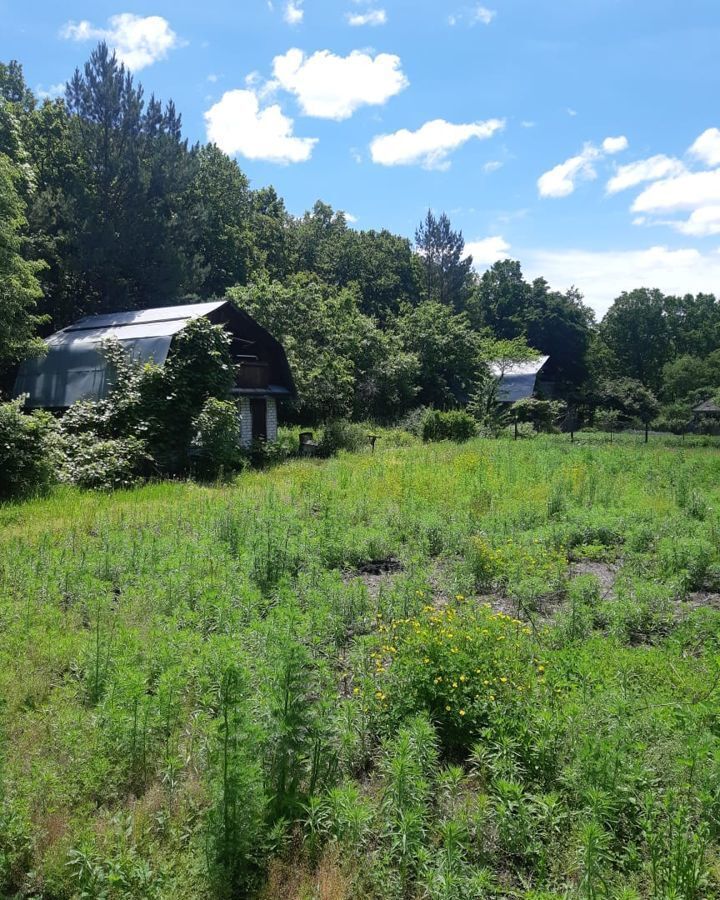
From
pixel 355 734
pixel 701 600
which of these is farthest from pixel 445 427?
pixel 355 734

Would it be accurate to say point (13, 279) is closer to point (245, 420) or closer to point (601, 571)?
point (245, 420)


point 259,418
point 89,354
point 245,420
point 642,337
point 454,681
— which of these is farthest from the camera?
point 642,337

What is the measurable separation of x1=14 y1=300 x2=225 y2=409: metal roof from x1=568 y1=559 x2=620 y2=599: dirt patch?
13.5 m

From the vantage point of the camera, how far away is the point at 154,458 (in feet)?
53.5

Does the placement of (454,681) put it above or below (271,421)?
below

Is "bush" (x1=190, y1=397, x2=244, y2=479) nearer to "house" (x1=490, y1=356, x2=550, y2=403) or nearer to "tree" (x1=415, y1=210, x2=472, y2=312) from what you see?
"house" (x1=490, y1=356, x2=550, y2=403)

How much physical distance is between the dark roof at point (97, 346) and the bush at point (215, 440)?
233 cm

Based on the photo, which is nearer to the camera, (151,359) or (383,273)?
(151,359)

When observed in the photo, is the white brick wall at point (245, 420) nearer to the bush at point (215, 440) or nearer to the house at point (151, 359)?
the house at point (151, 359)

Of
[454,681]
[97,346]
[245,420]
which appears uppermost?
[97,346]

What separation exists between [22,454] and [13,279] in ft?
19.0

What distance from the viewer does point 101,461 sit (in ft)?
47.1

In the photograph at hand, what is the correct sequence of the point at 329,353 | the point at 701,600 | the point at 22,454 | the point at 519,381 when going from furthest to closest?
the point at 519,381
the point at 329,353
the point at 22,454
the point at 701,600

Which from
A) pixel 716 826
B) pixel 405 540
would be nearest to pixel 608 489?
pixel 405 540
